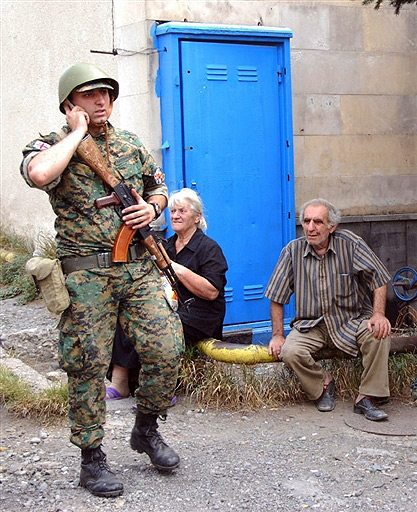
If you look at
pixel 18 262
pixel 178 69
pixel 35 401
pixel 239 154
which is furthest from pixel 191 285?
pixel 18 262

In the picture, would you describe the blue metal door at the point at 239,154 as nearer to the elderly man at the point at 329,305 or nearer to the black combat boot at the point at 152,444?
the elderly man at the point at 329,305

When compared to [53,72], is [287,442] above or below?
below

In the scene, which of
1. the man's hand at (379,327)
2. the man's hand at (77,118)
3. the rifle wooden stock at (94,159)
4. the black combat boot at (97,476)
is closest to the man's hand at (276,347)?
the man's hand at (379,327)

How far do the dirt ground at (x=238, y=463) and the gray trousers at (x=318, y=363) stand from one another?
0.18 meters

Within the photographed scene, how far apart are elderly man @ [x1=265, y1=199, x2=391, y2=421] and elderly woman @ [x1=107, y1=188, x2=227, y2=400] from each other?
38cm

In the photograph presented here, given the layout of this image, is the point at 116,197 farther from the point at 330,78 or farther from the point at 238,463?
the point at 330,78

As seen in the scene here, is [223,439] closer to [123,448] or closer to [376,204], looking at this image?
[123,448]

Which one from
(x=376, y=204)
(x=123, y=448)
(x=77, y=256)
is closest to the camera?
(x=77, y=256)

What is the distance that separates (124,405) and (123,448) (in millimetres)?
723

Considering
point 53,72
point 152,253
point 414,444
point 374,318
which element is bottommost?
point 414,444

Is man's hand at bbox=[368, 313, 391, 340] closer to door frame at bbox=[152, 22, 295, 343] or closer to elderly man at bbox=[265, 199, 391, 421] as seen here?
→ elderly man at bbox=[265, 199, 391, 421]

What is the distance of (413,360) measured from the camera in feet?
18.9

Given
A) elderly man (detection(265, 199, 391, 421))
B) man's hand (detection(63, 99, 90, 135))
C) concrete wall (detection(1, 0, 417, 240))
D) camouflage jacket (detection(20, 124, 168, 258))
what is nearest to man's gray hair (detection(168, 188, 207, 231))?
elderly man (detection(265, 199, 391, 421))

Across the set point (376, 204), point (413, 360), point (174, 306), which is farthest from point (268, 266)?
point (174, 306)
